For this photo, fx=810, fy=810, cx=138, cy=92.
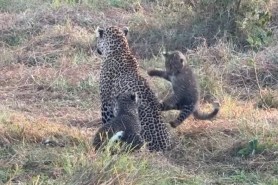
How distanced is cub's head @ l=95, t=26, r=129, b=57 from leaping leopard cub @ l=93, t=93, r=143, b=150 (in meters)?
0.86

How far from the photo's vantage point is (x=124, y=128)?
6.18 meters

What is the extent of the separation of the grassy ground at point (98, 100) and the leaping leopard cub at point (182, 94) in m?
0.11

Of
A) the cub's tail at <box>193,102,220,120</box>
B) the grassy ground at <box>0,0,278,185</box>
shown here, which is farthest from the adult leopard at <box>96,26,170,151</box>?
the cub's tail at <box>193,102,220,120</box>

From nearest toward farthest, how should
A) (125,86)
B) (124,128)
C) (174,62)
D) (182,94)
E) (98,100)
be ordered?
(124,128) < (125,86) < (182,94) < (174,62) < (98,100)

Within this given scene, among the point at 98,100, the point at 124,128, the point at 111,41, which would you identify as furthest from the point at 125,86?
the point at 98,100

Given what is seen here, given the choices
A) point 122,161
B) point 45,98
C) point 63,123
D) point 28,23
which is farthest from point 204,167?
point 28,23

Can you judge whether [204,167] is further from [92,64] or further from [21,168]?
[92,64]

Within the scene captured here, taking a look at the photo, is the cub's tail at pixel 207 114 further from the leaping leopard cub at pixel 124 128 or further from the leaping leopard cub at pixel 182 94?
the leaping leopard cub at pixel 124 128

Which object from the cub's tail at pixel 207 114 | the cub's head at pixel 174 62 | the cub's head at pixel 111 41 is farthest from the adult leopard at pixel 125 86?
the cub's tail at pixel 207 114

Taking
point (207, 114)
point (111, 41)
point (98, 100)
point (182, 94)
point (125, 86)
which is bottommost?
point (98, 100)

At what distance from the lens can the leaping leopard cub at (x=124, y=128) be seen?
6.09 meters

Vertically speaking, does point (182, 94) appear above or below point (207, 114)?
above

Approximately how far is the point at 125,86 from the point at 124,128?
0.76 m

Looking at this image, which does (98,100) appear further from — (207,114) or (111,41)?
(207,114)
